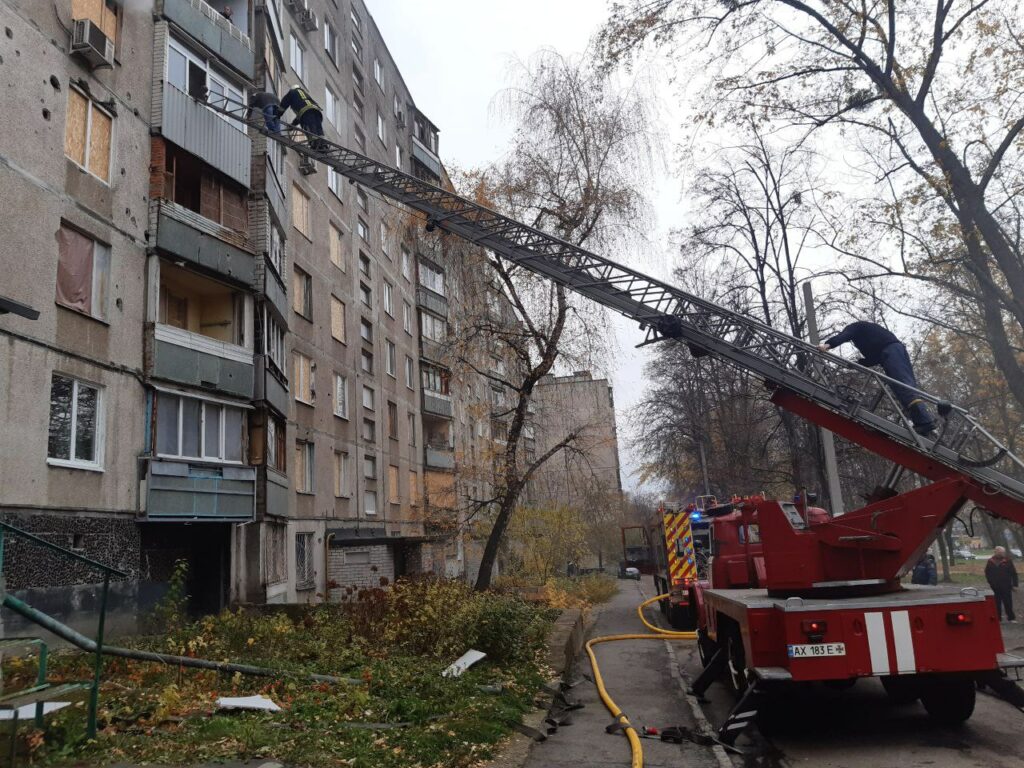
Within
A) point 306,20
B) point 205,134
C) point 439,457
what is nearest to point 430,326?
point 439,457

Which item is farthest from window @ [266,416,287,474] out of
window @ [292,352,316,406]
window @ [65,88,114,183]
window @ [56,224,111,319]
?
window @ [65,88,114,183]

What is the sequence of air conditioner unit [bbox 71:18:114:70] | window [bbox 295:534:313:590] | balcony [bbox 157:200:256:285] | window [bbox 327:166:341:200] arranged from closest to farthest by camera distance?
air conditioner unit [bbox 71:18:114:70] → balcony [bbox 157:200:256:285] → window [bbox 295:534:313:590] → window [bbox 327:166:341:200]

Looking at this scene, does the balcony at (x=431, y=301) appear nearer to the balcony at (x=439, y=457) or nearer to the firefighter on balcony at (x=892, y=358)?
the balcony at (x=439, y=457)

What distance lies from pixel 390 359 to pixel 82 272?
19.6 meters

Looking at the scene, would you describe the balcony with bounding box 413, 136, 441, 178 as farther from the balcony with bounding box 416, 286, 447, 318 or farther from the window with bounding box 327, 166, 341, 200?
the window with bounding box 327, 166, 341, 200

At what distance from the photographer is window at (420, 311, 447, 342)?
36375 millimetres

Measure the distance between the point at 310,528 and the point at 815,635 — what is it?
17489 millimetres

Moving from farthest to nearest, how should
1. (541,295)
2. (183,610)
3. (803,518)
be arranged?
1. (541,295)
2. (183,610)
3. (803,518)

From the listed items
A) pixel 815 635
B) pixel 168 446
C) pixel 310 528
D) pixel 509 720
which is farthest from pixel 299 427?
pixel 815 635

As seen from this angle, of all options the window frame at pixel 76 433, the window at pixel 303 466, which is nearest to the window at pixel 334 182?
the window at pixel 303 466

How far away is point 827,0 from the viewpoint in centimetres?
→ 1194

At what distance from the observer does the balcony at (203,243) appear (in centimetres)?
1384

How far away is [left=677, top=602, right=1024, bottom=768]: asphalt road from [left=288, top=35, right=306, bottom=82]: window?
2197 cm

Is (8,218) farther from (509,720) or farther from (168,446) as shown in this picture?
(509,720)
